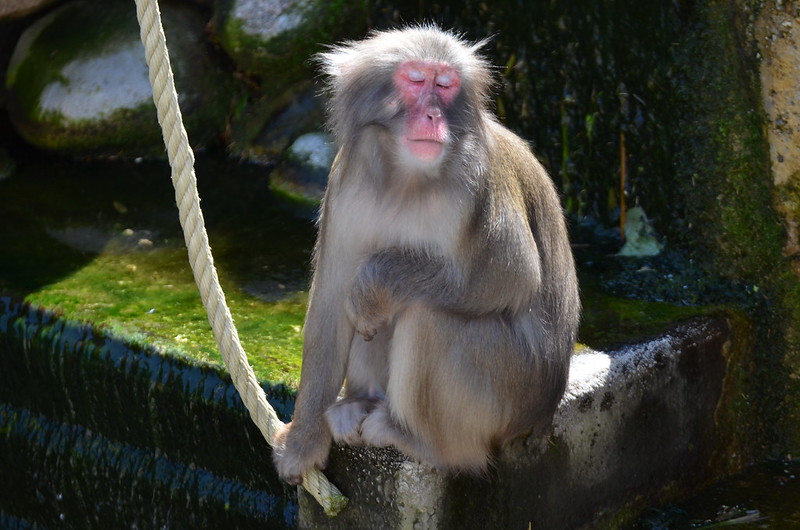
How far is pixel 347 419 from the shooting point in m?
4.15

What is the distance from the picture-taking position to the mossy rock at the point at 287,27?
8773 mm

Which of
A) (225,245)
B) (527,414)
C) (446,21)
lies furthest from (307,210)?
(527,414)

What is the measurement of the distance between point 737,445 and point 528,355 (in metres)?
1.97

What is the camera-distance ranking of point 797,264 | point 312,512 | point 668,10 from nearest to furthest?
point 312,512, point 797,264, point 668,10

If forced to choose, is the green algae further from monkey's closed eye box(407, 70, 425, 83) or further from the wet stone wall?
monkey's closed eye box(407, 70, 425, 83)

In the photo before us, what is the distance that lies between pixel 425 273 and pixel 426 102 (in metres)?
0.59

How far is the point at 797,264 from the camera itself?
18.5 ft

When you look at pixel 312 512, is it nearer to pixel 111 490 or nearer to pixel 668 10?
pixel 111 490

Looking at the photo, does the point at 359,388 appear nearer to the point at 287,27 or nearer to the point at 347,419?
the point at 347,419

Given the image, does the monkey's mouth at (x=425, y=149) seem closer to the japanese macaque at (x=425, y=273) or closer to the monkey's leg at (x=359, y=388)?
the japanese macaque at (x=425, y=273)

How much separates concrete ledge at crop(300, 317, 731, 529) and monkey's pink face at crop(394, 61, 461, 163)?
1131 millimetres

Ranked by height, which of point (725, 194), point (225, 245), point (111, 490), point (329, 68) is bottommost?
point (111, 490)

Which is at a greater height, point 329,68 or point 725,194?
point 329,68

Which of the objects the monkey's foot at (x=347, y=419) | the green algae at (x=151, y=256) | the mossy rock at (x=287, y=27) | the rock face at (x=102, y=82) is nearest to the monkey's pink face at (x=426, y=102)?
the monkey's foot at (x=347, y=419)
